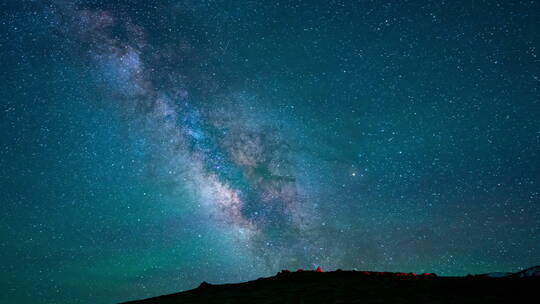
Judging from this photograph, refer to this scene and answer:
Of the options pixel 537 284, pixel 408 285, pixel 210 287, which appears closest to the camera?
pixel 537 284

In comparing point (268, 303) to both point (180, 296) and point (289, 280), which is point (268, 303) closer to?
point (289, 280)

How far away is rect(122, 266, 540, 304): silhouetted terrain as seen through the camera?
12.4 m

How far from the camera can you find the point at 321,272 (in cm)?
1880

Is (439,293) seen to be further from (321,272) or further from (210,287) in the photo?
(210,287)

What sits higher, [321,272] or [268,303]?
[321,272]

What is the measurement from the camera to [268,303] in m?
14.2

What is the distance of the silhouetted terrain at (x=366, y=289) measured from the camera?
12391mm

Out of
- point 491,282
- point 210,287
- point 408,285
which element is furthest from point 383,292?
point 210,287

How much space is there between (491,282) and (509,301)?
2.76 meters

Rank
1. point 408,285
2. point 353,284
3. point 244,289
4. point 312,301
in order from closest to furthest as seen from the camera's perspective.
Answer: point 312,301
point 408,285
point 353,284
point 244,289

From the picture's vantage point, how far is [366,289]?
14688mm

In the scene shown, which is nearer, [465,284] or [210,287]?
[465,284]

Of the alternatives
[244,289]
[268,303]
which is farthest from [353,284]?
[244,289]

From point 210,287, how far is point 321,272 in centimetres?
575
